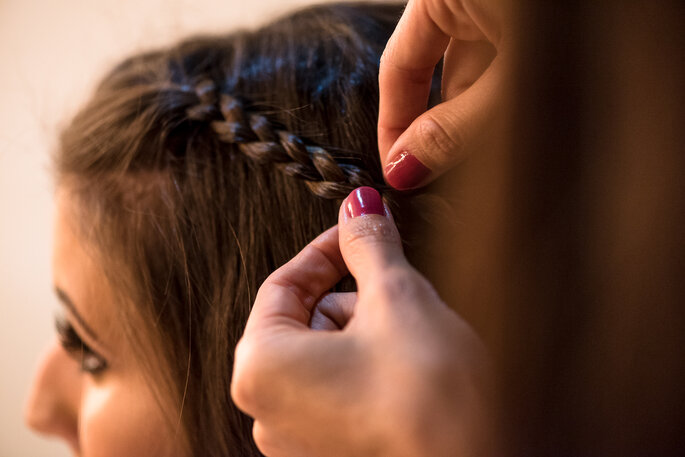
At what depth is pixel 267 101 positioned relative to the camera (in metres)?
0.61

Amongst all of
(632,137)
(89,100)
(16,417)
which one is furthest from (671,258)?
(16,417)

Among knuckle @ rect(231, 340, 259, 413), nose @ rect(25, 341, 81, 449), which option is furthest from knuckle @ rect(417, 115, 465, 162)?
nose @ rect(25, 341, 81, 449)

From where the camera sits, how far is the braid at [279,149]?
553mm

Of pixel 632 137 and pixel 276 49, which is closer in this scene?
pixel 632 137

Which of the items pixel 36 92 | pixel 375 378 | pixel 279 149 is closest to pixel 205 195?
pixel 279 149

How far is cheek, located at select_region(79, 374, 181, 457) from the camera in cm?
66

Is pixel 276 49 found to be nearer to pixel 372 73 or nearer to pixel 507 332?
pixel 372 73

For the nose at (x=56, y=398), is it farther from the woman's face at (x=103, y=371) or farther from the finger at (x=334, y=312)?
the finger at (x=334, y=312)

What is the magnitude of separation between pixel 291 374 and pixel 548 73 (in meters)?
0.33

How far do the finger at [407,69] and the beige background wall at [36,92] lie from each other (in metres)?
0.71

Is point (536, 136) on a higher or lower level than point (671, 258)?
higher

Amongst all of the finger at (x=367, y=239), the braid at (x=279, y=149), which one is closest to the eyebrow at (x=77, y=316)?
the braid at (x=279, y=149)

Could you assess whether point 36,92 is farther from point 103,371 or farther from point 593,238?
point 593,238

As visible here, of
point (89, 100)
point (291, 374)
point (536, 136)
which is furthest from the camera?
point (89, 100)
